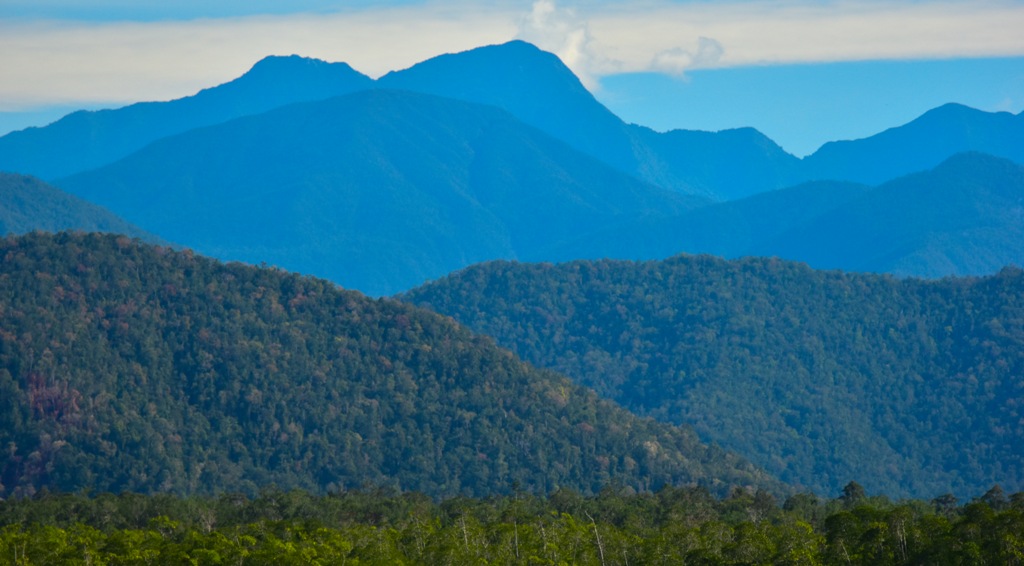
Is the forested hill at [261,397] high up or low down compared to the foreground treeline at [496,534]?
up

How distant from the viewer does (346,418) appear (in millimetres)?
148625

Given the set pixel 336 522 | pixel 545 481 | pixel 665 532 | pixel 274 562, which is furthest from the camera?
pixel 545 481

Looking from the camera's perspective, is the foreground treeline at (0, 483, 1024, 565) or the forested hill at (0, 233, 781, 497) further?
the forested hill at (0, 233, 781, 497)

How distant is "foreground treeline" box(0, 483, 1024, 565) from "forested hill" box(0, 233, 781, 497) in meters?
41.5

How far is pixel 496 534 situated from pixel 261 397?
7958cm

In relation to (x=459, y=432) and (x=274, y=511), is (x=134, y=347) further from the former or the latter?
(x=274, y=511)

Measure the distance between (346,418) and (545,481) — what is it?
928 inches

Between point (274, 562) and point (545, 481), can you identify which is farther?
point (545, 481)

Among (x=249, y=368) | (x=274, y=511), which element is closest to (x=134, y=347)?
(x=249, y=368)

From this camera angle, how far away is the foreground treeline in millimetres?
62750

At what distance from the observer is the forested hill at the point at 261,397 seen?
444 ft

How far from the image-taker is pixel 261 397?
487 ft

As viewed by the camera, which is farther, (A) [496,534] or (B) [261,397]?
(B) [261,397]

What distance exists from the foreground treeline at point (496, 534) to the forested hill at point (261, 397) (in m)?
41.5
